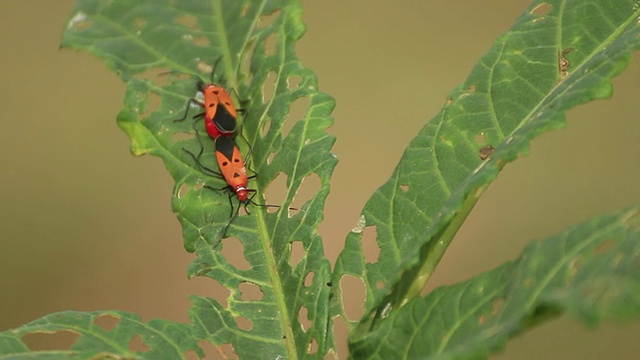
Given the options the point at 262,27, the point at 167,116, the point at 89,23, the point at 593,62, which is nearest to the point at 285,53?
the point at 262,27

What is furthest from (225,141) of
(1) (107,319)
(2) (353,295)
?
(2) (353,295)

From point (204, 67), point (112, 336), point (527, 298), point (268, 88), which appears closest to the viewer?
point (527, 298)

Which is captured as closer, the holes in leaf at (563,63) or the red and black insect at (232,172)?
the holes in leaf at (563,63)

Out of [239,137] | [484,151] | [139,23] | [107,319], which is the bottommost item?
[484,151]

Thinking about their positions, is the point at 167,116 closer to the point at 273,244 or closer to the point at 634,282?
the point at 273,244

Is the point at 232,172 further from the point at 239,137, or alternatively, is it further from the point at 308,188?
the point at 308,188

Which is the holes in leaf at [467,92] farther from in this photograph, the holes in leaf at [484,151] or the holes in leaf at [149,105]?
the holes in leaf at [149,105]

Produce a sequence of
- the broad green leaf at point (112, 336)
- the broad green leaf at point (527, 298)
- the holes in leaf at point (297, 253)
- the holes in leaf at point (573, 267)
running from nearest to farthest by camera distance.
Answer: the broad green leaf at point (527, 298) → the holes in leaf at point (573, 267) → the broad green leaf at point (112, 336) → the holes in leaf at point (297, 253)

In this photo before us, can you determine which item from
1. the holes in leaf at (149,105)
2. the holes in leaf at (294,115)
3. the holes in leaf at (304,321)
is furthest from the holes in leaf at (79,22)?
the holes in leaf at (304,321)

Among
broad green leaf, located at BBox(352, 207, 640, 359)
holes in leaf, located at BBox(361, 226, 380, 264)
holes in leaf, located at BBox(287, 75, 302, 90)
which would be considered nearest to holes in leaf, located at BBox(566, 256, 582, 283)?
broad green leaf, located at BBox(352, 207, 640, 359)
